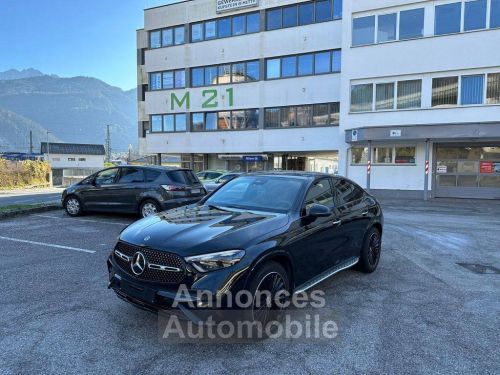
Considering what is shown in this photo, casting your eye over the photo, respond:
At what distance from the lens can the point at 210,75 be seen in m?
26.6

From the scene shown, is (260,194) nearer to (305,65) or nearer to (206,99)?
(305,65)

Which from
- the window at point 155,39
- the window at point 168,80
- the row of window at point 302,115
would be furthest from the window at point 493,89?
the window at point 155,39

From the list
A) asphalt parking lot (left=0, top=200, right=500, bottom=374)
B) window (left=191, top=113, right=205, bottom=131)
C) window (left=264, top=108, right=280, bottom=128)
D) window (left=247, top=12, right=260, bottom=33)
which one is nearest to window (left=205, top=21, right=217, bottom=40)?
window (left=247, top=12, right=260, bottom=33)

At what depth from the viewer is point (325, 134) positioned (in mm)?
22781

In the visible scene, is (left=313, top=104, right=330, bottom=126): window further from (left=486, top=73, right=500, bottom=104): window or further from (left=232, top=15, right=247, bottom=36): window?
(left=486, top=73, right=500, bottom=104): window

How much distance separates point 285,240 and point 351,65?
59.0 feet

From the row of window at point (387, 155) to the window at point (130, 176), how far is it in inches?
526

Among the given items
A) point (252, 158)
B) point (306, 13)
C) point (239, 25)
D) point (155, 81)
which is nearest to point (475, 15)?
point (306, 13)

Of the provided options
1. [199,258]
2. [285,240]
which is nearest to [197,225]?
[199,258]

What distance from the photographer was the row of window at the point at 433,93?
17.2 meters

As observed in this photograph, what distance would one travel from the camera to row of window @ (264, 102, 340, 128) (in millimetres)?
22688

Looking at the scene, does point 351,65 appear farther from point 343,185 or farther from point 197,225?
point 197,225

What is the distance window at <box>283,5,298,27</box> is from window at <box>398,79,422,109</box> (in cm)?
850

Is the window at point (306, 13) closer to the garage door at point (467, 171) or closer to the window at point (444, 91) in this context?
the window at point (444, 91)
